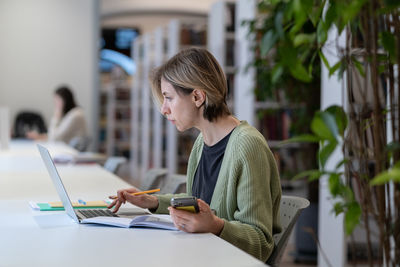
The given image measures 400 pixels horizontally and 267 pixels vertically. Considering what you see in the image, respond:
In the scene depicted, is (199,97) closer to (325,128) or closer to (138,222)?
(138,222)

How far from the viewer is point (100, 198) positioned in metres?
2.69

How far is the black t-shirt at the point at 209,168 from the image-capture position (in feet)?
7.16

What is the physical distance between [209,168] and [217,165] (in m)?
0.04

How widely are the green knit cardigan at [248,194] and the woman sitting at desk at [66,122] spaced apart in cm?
557

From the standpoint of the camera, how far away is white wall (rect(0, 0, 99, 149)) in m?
9.84

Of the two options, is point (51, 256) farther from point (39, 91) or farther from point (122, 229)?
point (39, 91)

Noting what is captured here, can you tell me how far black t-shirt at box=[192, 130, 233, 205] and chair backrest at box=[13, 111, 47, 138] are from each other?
7.75 meters

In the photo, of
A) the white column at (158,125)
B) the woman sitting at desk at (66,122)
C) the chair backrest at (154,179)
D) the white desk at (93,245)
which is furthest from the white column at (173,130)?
the white desk at (93,245)

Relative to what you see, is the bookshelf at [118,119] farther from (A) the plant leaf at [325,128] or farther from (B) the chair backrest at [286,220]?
(A) the plant leaf at [325,128]

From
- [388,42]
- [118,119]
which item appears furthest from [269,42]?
[118,119]

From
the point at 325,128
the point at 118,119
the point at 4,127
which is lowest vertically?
the point at 118,119

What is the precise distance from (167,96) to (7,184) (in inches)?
56.0

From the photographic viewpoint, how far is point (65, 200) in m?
2.05

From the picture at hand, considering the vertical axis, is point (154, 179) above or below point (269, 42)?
below
